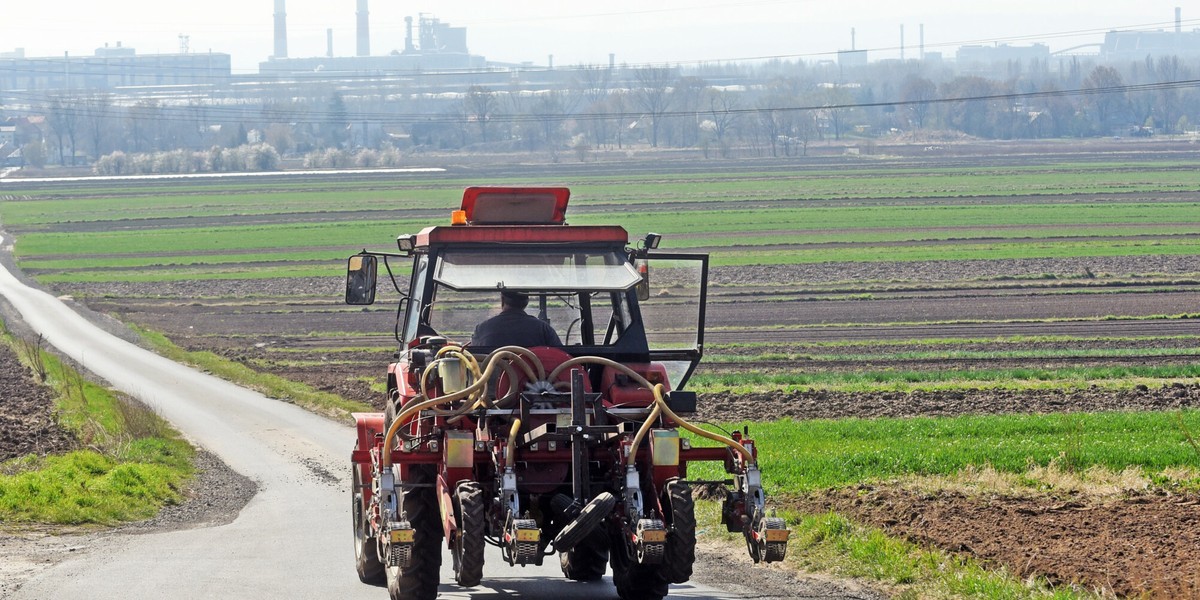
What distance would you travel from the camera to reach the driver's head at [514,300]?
1160 centimetres

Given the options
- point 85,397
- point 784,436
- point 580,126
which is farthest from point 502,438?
point 580,126

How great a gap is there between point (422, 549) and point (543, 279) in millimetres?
2349

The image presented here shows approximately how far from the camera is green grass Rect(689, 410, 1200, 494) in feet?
56.7

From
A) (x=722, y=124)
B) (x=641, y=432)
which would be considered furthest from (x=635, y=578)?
(x=722, y=124)

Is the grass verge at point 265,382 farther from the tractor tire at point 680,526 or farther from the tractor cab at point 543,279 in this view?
the tractor tire at point 680,526

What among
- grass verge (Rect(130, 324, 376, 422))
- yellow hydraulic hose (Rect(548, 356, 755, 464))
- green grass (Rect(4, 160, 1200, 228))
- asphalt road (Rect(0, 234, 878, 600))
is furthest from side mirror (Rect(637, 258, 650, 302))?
green grass (Rect(4, 160, 1200, 228))

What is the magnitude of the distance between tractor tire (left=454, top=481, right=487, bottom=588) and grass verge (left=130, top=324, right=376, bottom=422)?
19.1 m

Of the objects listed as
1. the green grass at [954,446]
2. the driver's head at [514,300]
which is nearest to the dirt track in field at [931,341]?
the green grass at [954,446]

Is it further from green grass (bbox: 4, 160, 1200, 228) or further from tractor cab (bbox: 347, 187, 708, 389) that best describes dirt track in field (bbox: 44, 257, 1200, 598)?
green grass (bbox: 4, 160, 1200, 228)

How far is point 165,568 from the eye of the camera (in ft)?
41.8

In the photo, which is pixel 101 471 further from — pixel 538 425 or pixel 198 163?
pixel 198 163

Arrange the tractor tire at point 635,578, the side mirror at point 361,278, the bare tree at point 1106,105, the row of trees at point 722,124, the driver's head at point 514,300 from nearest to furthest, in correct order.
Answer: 1. the tractor tire at point 635,578
2. the driver's head at point 514,300
3. the side mirror at point 361,278
4. the row of trees at point 722,124
5. the bare tree at point 1106,105

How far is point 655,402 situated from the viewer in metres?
10.4

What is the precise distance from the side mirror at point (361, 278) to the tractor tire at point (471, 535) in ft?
10.6
